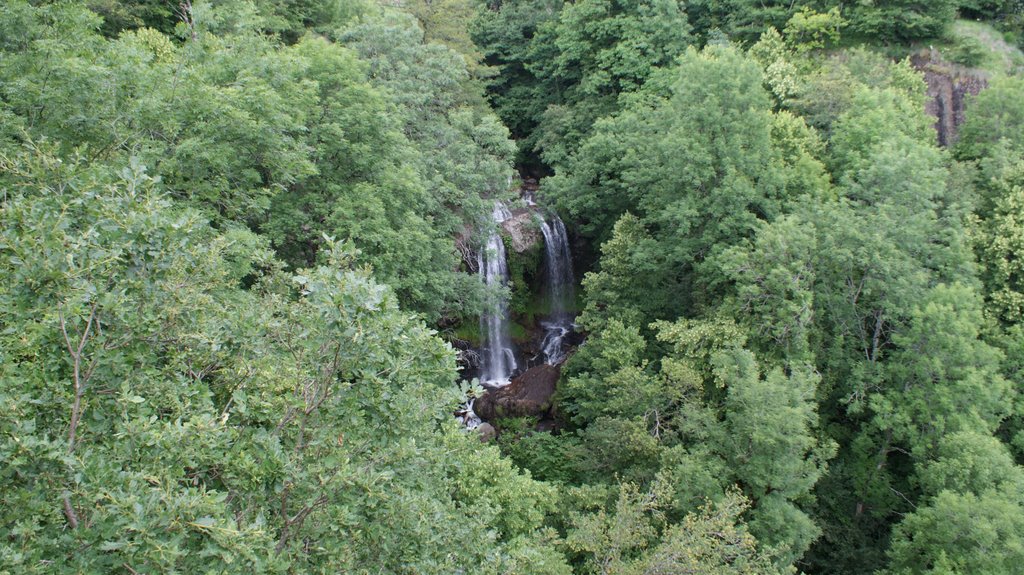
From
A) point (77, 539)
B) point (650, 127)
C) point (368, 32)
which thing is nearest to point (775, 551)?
point (77, 539)

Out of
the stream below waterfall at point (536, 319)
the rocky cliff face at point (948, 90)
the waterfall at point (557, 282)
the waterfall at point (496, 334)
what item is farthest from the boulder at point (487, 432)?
the rocky cliff face at point (948, 90)

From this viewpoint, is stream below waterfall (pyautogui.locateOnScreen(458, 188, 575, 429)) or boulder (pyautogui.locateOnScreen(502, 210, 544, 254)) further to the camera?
boulder (pyautogui.locateOnScreen(502, 210, 544, 254))

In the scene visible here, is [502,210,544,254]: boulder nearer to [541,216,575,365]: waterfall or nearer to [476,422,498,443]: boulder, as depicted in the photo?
[541,216,575,365]: waterfall

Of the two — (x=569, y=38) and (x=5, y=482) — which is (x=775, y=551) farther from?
(x=569, y=38)

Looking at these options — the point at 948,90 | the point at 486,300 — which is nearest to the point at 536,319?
the point at 486,300

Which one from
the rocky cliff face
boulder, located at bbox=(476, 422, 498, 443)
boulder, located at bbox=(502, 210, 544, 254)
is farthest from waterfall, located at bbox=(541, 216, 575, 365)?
the rocky cliff face

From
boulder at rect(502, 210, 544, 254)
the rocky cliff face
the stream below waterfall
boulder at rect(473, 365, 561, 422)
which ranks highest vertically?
the rocky cliff face
